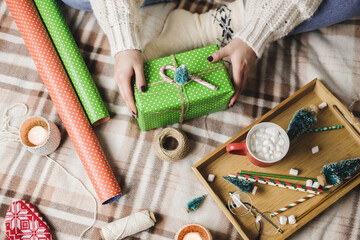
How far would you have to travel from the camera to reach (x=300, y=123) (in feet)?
2.98

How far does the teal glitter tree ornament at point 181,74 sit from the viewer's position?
2.67ft

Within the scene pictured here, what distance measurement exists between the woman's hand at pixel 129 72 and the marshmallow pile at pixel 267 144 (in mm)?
328

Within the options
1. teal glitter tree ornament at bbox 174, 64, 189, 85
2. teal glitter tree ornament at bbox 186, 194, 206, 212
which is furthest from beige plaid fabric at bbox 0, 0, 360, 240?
teal glitter tree ornament at bbox 174, 64, 189, 85

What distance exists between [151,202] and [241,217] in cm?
27

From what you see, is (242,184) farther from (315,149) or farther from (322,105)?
(322,105)

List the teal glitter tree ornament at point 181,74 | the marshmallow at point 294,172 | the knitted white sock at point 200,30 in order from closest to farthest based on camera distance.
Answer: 1. the teal glitter tree ornament at point 181,74
2. the marshmallow at point 294,172
3. the knitted white sock at point 200,30

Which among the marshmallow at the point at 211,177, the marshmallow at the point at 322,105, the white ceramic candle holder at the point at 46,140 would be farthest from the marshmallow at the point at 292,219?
the white ceramic candle holder at the point at 46,140

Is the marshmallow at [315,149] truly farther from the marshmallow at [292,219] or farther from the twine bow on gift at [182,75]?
the twine bow on gift at [182,75]

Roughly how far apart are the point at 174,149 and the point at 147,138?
97 mm

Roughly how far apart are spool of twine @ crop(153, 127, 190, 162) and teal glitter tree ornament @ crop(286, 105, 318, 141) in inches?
12.0

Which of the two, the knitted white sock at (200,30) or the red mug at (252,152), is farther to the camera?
the knitted white sock at (200,30)

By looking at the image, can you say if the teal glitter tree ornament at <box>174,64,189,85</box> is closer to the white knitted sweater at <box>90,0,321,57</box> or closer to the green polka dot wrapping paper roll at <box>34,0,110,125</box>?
the white knitted sweater at <box>90,0,321,57</box>

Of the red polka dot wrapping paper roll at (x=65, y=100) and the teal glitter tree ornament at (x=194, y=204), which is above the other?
the red polka dot wrapping paper roll at (x=65, y=100)

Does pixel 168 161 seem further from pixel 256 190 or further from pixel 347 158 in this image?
pixel 347 158
